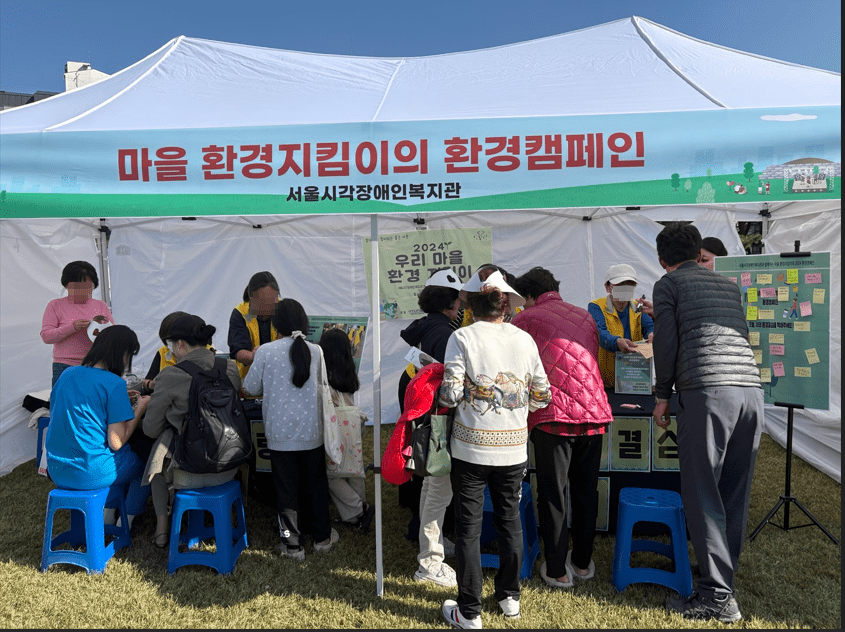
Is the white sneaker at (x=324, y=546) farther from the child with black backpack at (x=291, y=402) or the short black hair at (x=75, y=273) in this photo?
the short black hair at (x=75, y=273)

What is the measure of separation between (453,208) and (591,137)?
0.66 metres

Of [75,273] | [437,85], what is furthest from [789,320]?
[75,273]

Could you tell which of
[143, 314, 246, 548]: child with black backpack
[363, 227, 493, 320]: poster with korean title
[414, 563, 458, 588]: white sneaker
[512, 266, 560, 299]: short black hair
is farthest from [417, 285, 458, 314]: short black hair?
[363, 227, 493, 320]: poster with korean title

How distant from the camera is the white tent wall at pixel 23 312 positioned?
15.4 feet

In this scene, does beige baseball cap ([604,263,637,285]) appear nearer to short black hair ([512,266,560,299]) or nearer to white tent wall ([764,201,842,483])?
short black hair ([512,266,560,299])

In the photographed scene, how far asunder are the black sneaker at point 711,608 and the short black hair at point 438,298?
1.72 meters

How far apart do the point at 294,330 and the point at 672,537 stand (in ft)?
6.79

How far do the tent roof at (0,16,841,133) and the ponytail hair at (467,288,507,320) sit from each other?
829mm

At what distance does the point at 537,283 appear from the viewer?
2.86 m

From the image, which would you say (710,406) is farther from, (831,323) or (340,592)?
(831,323)

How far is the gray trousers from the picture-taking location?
8.02ft

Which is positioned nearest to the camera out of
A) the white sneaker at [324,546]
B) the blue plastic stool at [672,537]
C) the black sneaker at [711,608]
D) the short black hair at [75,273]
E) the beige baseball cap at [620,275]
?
the black sneaker at [711,608]

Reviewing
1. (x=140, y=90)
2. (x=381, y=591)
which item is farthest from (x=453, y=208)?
(x=140, y=90)

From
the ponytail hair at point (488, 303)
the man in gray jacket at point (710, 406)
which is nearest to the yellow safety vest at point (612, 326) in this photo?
the man in gray jacket at point (710, 406)
